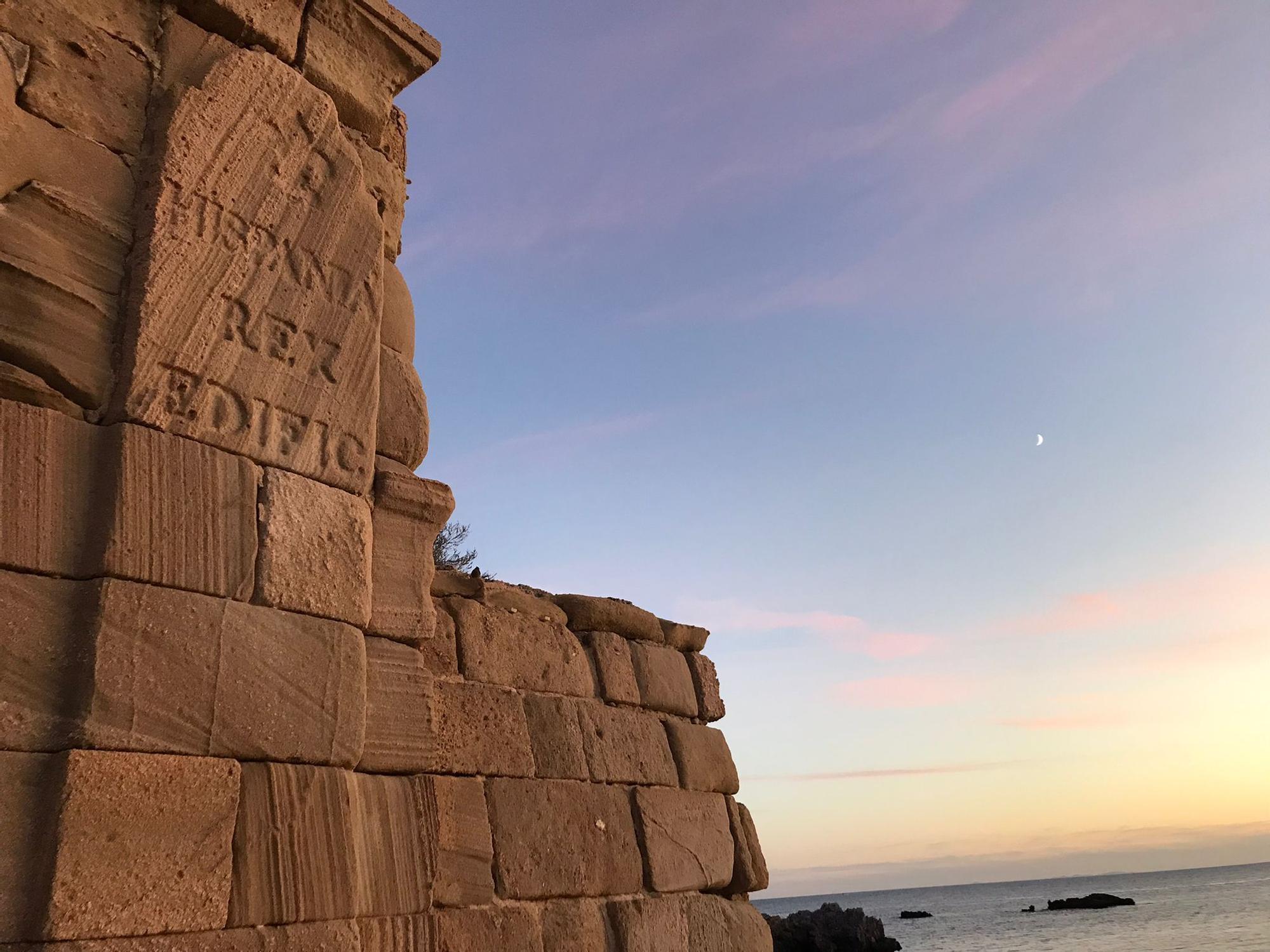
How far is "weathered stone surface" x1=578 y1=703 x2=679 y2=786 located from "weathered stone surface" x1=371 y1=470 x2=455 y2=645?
156 centimetres

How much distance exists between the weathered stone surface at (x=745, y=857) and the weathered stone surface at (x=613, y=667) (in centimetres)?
108

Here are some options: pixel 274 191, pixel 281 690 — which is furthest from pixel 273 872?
pixel 274 191

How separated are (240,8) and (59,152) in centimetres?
88

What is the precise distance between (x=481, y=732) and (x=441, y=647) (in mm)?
406

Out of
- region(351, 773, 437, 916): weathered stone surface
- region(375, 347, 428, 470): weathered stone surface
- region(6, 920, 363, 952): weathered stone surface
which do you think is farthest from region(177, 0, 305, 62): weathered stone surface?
region(6, 920, 363, 952): weathered stone surface

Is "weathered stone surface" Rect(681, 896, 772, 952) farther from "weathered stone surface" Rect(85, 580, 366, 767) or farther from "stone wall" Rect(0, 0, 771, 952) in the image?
"weathered stone surface" Rect(85, 580, 366, 767)

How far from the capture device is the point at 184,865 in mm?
2654

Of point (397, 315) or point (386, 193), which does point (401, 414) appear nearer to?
point (397, 315)

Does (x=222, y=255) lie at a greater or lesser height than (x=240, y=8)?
lesser

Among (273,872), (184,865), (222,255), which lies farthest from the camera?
(222,255)

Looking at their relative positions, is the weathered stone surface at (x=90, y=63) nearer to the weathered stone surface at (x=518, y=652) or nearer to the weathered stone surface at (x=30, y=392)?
the weathered stone surface at (x=30, y=392)

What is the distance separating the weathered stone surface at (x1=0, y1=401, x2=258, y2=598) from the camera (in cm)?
260

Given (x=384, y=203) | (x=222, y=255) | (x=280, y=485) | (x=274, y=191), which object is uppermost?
(x=384, y=203)

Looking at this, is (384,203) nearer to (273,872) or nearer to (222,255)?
(222,255)
